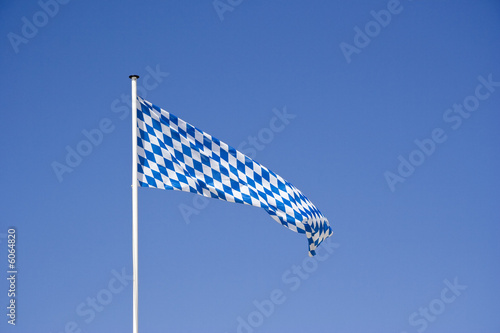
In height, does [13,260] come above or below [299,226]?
above

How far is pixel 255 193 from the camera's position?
1227 centimetres

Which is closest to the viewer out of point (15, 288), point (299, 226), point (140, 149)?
point (140, 149)

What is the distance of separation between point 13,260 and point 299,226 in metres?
8.86

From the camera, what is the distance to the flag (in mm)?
11758

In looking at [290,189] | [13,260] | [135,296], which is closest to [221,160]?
[290,189]

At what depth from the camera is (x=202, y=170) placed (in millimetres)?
12133

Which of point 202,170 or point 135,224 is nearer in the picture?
point 135,224

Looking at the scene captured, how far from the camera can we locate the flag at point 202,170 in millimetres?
11758

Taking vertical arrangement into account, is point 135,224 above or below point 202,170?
below

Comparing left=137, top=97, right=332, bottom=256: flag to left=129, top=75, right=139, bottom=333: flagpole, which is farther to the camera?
left=137, top=97, right=332, bottom=256: flag

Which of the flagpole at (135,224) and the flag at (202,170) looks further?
the flag at (202,170)

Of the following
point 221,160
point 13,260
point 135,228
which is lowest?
point 135,228

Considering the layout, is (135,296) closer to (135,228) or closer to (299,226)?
(135,228)

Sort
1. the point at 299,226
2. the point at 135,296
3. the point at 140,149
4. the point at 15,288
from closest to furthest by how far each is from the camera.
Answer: the point at 135,296
the point at 140,149
the point at 299,226
the point at 15,288
